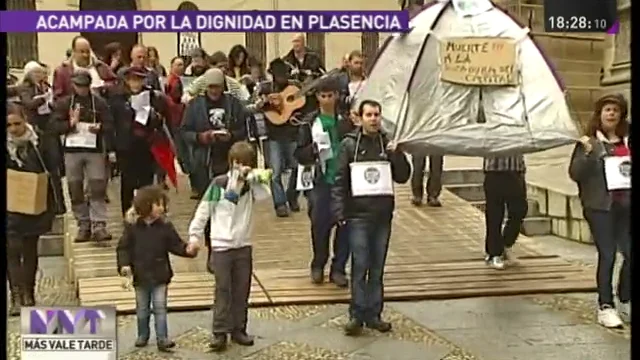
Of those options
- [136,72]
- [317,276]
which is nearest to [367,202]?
[317,276]

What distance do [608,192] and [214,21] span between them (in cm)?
163

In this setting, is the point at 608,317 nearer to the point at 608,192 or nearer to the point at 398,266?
the point at 608,192

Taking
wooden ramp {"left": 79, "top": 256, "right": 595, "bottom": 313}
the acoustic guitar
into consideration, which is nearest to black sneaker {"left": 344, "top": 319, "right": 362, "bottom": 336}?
wooden ramp {"left": 79, "top": 256, "right": 595, "bottom": 313}

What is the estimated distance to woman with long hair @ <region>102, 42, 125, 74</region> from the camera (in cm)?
384

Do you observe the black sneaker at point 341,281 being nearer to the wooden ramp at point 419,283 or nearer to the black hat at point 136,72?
the wooden ramp at point 419,283

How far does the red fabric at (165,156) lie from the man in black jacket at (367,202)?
0.62m

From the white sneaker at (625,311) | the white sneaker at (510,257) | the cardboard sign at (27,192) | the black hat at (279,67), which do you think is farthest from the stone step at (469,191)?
the cardboard sign at (27,192)

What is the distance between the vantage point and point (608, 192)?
4133mm

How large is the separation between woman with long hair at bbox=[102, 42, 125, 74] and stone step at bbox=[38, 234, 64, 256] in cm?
66

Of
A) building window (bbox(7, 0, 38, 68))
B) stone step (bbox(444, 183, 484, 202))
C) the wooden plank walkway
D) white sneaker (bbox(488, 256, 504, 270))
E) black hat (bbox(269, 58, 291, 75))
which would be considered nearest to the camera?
building window (bbox(7, 0, 38, 68))

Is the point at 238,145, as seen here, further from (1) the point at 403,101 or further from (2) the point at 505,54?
(2) the point at 505,54

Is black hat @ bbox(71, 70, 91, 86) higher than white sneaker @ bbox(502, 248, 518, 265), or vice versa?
black hat @ bbox(71, 70, 91, 86)

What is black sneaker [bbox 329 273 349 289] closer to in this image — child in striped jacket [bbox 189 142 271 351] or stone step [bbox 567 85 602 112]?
child in striped jacket [bbox 189 142 271 351]

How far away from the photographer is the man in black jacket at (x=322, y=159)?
162 inches
